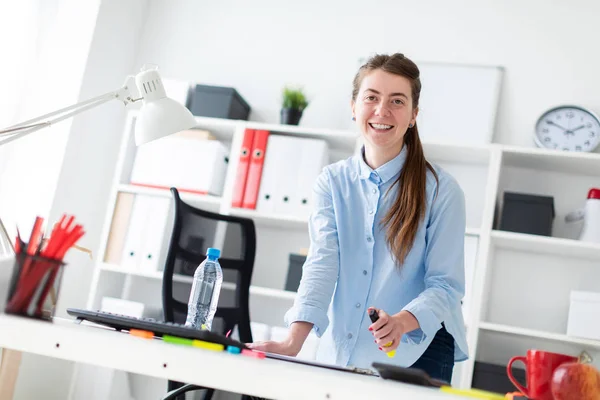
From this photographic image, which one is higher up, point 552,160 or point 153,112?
point 552,160

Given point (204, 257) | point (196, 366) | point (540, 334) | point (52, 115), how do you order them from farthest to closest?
point (540, 334)
point (204, 257)
point (52, 115)
point (196, 366)

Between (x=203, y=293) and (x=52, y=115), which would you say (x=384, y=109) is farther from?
(x=203, y=293)

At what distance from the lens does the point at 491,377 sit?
2.98 metres

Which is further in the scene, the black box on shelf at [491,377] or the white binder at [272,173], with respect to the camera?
the white binder at [272,173]

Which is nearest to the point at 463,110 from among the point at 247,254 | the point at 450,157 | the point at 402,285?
the point at 450,157

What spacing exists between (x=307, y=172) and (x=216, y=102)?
0.61 m

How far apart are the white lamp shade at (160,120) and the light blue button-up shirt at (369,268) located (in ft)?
1.32

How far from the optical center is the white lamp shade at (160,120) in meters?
1.51

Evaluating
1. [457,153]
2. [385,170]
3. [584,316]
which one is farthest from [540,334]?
[385,170]

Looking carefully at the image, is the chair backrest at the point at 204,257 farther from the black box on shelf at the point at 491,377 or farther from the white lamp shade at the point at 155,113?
the black box on shelf at the point at 491,377

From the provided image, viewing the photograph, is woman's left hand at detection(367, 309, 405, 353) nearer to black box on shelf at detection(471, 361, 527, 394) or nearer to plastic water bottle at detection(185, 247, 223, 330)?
plastic water bottle at detection(185, 247, 223, 330)

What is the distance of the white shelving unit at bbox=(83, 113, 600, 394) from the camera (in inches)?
121

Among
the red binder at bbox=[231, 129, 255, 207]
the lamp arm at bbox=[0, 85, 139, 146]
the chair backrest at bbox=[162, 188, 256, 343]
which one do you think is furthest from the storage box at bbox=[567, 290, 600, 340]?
the lamp arm at bbox=[0, 85, 139, 146]

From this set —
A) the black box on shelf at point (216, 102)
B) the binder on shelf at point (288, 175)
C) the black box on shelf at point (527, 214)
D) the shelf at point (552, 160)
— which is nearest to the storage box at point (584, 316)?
the black box on shelf at point (527, 214)
